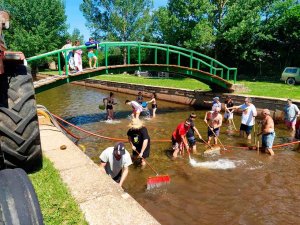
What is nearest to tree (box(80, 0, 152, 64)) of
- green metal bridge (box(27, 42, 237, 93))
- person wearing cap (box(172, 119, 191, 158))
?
green metal bridge (box(27, 42, 237, 93))

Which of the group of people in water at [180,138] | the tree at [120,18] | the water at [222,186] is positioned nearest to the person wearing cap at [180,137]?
the group of people in water at [180,138]

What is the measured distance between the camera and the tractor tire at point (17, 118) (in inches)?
143

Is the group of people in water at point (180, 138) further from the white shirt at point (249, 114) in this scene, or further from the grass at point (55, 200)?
the grass at point (55, 200)

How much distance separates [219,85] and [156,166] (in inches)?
509

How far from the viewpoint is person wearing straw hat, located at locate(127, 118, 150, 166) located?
817 cm

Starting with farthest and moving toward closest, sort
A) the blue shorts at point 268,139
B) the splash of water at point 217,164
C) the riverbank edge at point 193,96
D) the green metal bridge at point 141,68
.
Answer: the riverbank edge at point 193,96
the green metal bridge at point 141,68
the blue shorts at point 268,139
the splash of water at point 217,164

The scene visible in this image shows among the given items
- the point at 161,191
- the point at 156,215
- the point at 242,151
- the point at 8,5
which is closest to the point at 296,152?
the point at 242,151

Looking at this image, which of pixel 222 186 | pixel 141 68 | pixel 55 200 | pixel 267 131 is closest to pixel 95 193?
pixel 55 200

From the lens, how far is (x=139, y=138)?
838 cm

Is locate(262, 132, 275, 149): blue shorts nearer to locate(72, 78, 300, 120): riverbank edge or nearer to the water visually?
the water

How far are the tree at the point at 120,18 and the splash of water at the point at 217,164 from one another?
3844 cm

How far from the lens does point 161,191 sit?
745 cm

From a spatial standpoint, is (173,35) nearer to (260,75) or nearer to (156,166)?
(260,75)

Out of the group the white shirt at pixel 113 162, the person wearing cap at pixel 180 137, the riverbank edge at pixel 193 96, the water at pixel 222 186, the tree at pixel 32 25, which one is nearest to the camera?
the water at pixel 222 186
